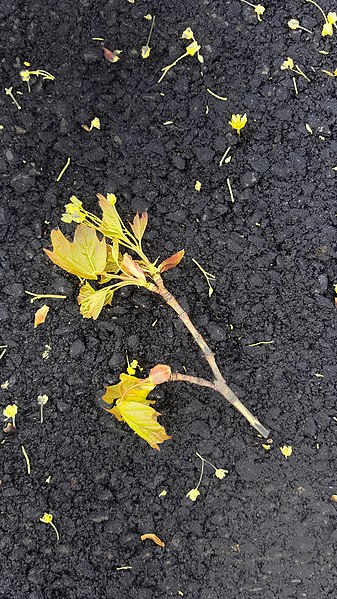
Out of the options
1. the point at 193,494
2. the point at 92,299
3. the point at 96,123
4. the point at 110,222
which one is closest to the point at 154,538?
the point at 193,494

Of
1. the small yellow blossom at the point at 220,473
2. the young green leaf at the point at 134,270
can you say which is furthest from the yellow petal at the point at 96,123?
the small yellow blossom at the point at 220,473


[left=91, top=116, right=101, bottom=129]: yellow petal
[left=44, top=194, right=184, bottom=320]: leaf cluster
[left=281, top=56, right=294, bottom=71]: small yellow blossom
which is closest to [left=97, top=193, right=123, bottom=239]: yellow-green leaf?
[left=44, top=194, right=184, bottom=320]: leaf cluster

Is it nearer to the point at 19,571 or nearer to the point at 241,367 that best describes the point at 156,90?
the point at 241,367

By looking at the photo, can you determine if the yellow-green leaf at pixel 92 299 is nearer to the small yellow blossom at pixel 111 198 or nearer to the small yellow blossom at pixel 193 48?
the small yellow blossom at pixel 111 198

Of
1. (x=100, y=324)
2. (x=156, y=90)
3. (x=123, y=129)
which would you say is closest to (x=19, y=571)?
(x=100, y=324)

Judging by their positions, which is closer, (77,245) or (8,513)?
(77,245)

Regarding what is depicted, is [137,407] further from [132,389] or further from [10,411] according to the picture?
[10,411]

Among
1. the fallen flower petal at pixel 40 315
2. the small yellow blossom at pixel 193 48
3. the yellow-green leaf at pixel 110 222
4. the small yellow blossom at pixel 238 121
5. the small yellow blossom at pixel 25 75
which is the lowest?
the fallen flower petal at pixel 40 315
